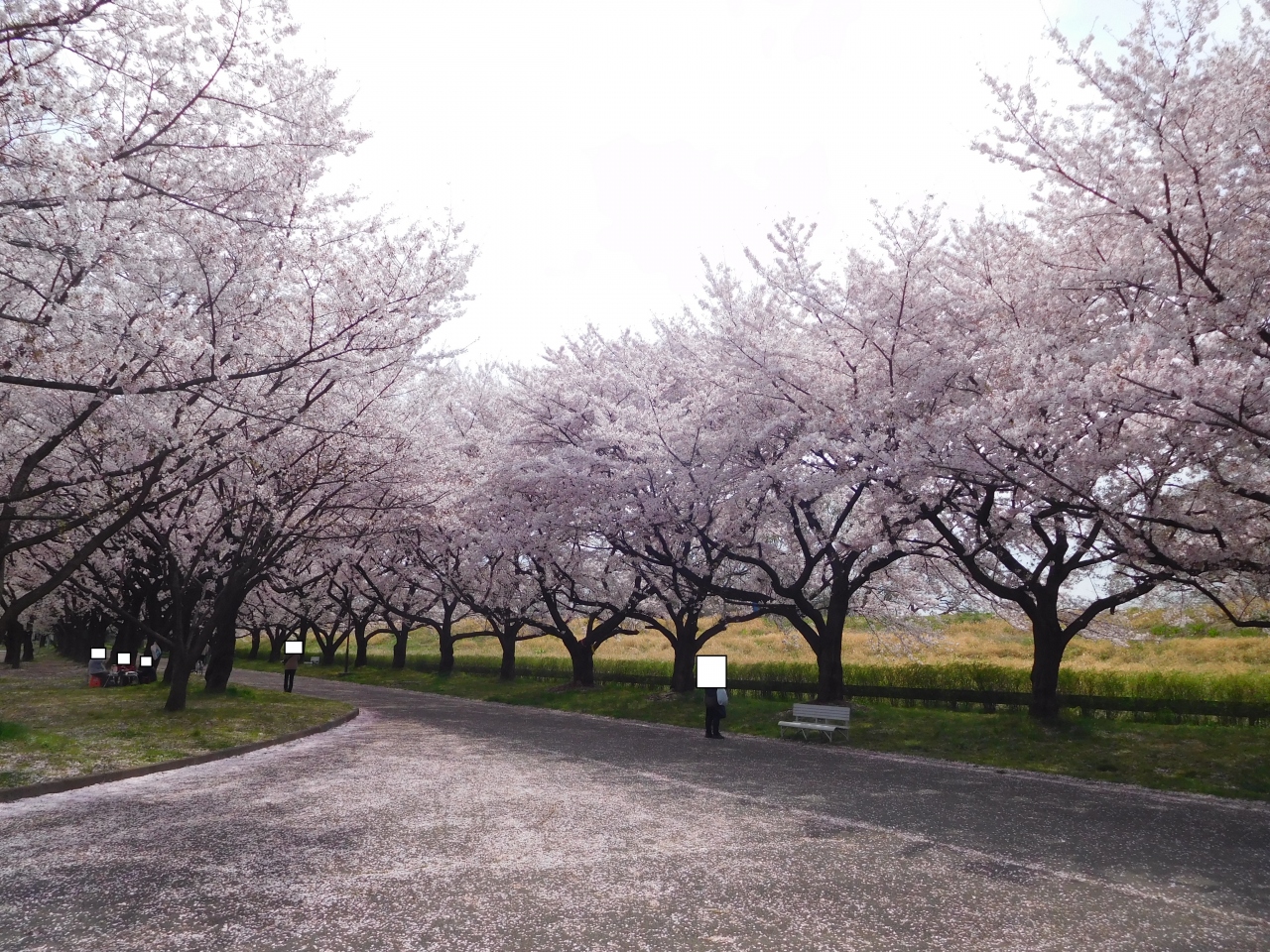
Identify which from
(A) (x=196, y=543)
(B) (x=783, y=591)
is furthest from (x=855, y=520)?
(A) (x=196, y=543)

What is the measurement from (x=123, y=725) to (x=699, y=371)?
1502 cm

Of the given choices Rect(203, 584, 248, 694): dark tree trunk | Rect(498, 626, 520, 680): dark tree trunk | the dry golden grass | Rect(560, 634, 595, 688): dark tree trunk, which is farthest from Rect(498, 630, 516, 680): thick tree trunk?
Rect(203, 584, 248, 694): dark tree trunk

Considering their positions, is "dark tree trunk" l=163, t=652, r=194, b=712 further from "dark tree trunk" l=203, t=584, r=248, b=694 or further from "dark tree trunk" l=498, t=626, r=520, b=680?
"dark tree trunk" l=498, t=626, r=520, b=680

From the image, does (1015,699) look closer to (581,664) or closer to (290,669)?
(581,664)

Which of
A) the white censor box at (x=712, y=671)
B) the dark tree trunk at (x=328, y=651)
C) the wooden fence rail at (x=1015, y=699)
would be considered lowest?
the dark tree trunk at (x=328, y=651)

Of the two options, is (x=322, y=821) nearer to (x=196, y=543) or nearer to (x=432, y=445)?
(x=196, y=543)

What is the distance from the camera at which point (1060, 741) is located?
16.7 m

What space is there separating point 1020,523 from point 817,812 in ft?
28.6

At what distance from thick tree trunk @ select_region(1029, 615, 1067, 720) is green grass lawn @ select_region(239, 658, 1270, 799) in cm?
45

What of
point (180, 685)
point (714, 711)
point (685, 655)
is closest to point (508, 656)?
point (685, 655)

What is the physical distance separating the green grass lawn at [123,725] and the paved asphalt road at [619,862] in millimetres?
1242

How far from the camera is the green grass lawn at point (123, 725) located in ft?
42.6

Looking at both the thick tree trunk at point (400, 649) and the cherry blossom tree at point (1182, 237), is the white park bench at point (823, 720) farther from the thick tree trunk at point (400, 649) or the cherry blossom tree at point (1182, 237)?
the thick tree trunk at point (400, 649)

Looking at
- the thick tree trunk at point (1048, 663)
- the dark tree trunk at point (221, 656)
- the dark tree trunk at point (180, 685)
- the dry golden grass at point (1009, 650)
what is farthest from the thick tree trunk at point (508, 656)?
the thick tree trunk at point (1048, 663)
